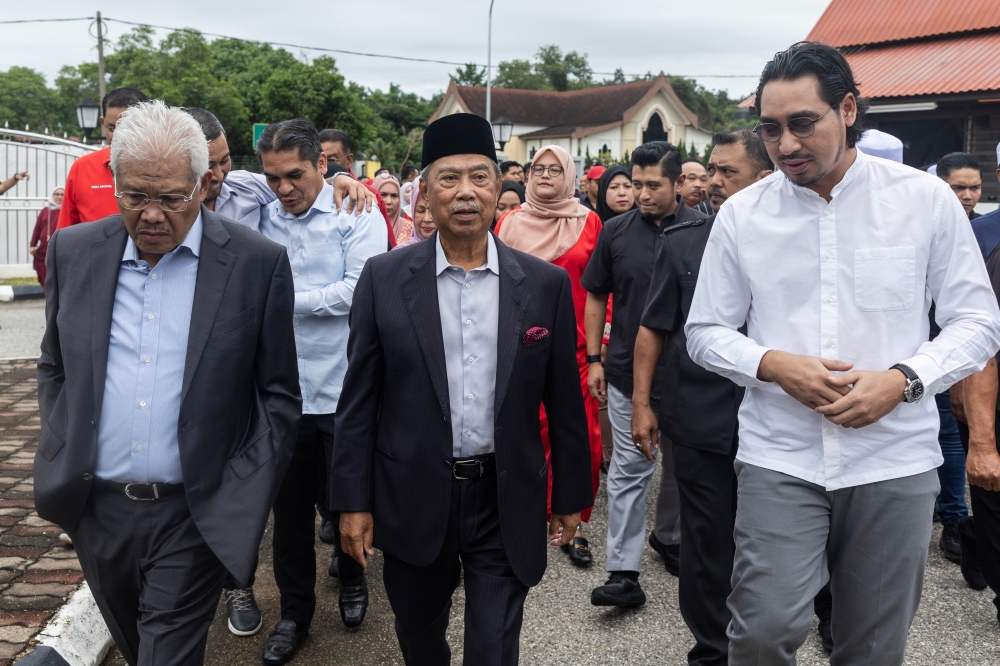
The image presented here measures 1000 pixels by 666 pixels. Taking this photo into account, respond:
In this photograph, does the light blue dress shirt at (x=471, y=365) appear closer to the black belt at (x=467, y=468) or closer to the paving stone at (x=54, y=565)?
the black belt at (x=467, y=468)

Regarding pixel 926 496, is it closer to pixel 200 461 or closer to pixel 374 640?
pixel 200 461

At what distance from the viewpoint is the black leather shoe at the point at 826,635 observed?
13.0ft

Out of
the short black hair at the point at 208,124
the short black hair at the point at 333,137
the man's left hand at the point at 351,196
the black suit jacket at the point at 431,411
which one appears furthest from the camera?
the short black hair at the point at 333,137

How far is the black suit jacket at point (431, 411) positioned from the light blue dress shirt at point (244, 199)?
1.60 meters

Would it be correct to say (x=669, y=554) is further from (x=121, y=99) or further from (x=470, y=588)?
(x=121, y=99)

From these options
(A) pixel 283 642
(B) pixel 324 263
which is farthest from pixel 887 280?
(A) pixel 283 642

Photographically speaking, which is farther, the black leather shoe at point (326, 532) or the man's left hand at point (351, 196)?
the black leather shoe at point (326, 532)

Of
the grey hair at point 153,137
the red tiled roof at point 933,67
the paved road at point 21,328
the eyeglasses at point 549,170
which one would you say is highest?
the red tiled roof at point 933,67

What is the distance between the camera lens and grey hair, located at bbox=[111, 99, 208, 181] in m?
2.62

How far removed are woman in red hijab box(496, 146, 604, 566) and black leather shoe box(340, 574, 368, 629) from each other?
175 cm

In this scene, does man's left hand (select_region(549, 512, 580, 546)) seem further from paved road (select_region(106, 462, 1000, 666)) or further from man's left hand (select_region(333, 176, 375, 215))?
man's left hand (select_region(333, 176, 375, 215))

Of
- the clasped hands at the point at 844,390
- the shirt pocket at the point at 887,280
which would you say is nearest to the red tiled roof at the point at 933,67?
the shirt pocket at the point at 887,280

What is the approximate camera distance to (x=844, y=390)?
2.44 m

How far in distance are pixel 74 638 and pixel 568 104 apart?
215 feet
